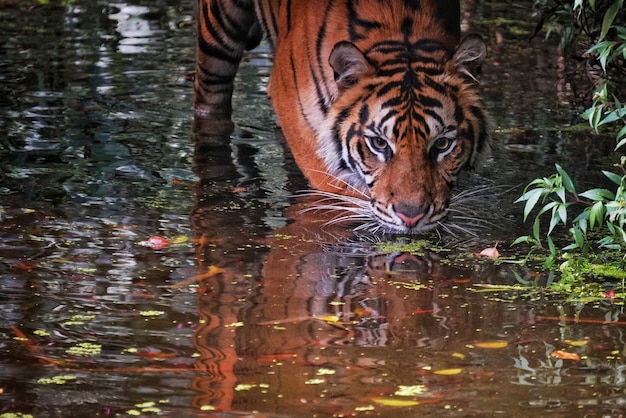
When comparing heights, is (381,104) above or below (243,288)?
above

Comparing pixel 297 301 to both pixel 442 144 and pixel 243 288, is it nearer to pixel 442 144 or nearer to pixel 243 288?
pixel 243 288

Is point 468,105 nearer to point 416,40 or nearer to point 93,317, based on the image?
point 416,40

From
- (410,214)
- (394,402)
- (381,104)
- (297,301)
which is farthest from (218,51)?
(394,402)

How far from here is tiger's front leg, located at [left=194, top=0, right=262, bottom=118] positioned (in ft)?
20.8

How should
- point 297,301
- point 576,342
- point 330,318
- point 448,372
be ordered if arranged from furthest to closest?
point 297,301, point 330,318, point 576,342, point 448,372

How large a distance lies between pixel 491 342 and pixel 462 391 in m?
0.40

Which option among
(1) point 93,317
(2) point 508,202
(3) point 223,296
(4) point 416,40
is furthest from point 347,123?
(1) point 93,317

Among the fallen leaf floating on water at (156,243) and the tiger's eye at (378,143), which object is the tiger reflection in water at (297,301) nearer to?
the fallen leaf floating on water at (156,243)

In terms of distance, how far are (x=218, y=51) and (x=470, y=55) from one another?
2.18 metres

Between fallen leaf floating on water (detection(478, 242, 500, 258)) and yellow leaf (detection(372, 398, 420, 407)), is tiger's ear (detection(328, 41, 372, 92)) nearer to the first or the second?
fallen leaf floating on water (detection(478, 242, 500, 258))

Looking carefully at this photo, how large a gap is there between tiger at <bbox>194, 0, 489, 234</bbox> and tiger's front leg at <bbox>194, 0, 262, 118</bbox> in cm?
101

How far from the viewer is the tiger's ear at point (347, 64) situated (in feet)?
14.8

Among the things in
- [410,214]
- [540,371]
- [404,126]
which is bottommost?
[540,371]

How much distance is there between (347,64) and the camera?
466 cm
